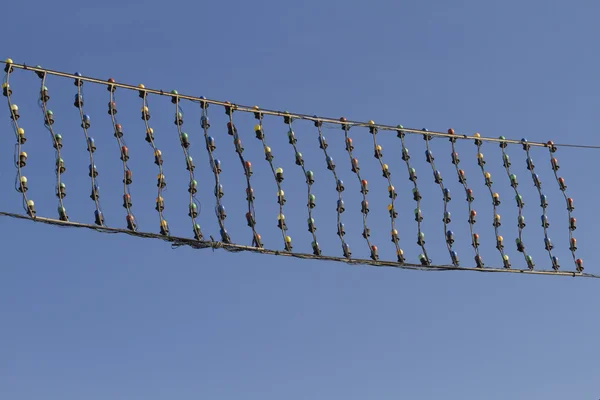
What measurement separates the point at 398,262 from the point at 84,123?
40.8 feet

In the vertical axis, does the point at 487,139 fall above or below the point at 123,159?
above

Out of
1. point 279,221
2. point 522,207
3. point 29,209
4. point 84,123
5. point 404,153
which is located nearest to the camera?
point 29,209

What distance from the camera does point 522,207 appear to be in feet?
181

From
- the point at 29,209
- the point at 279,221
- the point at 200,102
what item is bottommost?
the point at 29,209

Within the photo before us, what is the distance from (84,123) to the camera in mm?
43531

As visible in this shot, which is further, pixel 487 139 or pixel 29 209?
pixel 487 139

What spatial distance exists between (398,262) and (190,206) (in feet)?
27.0

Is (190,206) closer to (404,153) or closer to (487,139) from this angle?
(404,153)

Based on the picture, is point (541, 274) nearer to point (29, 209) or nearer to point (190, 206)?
point (190, 206)

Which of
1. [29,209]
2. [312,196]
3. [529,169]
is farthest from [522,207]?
[29,209]

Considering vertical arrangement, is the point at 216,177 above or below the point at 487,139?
below

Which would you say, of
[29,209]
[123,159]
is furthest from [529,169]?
[29,209]

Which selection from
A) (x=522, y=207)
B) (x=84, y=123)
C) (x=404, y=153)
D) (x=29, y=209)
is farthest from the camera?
(x=522, y=207)

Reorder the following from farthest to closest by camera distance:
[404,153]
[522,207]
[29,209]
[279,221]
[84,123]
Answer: [522,207] < [404,153] < [279,221] < [84,123] < [29,209]
